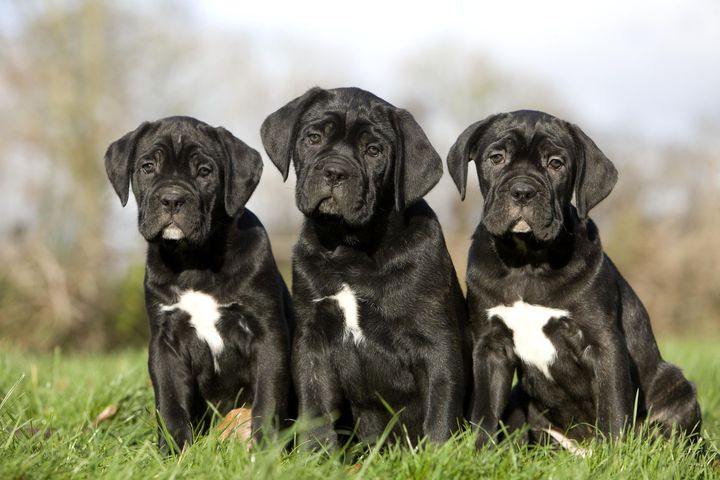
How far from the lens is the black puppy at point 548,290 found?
4504 mm

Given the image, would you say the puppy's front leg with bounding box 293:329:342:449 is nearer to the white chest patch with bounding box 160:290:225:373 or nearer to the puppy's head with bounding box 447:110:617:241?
the white chest patch with bounding box 160:290:225:373

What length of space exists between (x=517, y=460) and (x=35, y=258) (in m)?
11.2

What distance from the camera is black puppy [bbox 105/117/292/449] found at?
4.66 metres

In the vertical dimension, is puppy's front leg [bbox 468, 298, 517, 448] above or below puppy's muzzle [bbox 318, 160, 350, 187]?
below

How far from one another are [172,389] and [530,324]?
6.64 ft

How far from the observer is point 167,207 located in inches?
183

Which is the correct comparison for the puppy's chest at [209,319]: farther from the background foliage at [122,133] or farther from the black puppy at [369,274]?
the background foliage at [122,133]

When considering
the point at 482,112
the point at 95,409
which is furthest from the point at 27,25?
the point at 95,409

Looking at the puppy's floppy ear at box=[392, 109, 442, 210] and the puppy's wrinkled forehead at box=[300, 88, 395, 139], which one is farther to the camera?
the puppy's wrinkled forehead at box=[300, 88, 395, 139]

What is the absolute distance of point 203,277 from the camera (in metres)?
4.78

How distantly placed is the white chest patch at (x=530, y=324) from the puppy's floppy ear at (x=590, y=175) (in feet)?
1.85

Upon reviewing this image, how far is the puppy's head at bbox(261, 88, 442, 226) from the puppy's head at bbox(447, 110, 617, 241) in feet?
1.08

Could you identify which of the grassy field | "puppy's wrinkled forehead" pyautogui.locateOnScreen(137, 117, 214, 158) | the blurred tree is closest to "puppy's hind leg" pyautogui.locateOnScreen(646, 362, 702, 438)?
the grassy field

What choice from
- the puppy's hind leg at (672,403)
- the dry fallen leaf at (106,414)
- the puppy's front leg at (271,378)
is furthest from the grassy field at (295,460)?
the puppy's front leg at (271,378)
